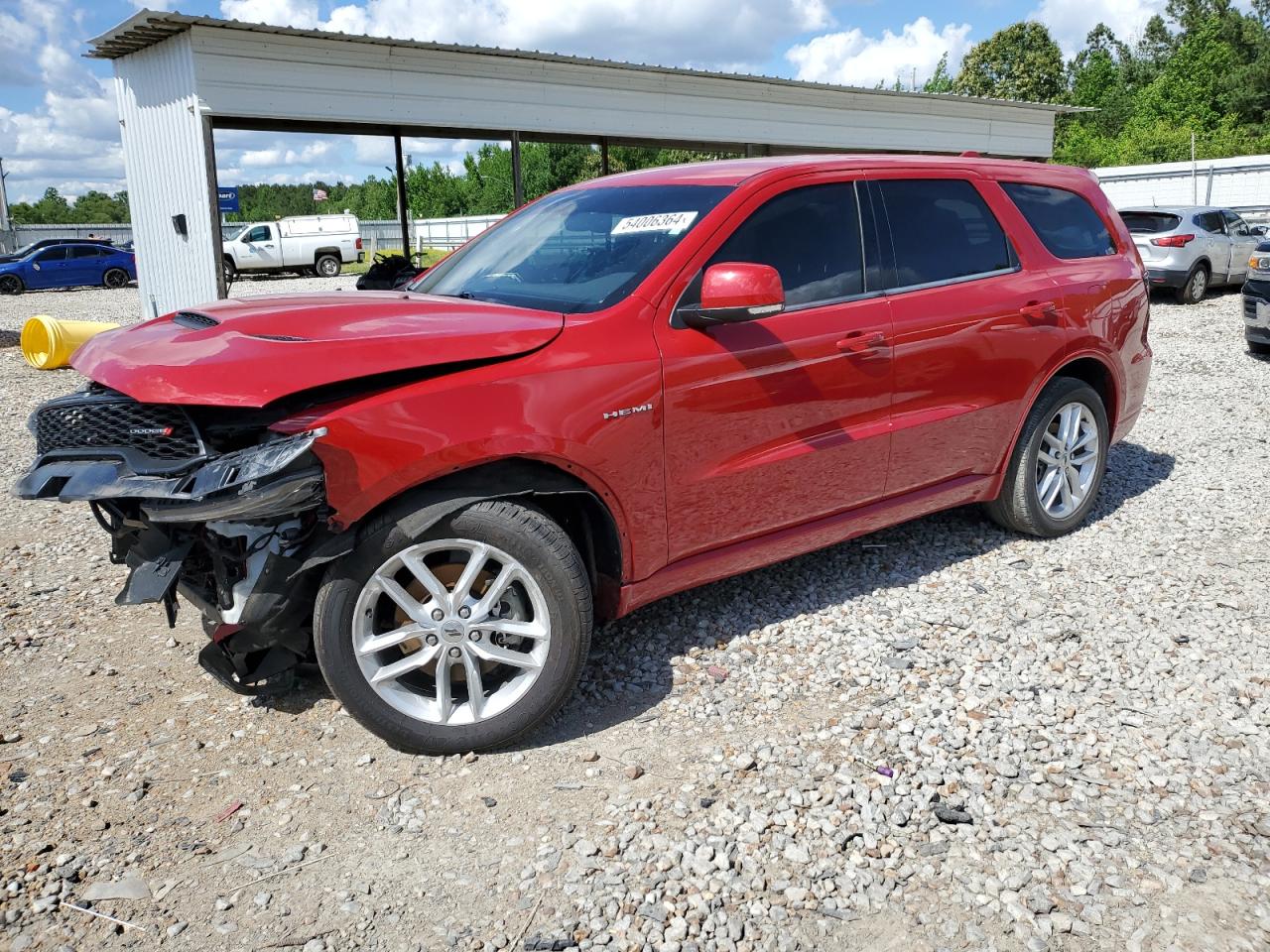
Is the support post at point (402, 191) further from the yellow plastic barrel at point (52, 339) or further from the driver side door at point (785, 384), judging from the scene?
the driver side door at point (785, 384)

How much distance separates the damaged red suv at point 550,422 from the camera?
283 centimetres

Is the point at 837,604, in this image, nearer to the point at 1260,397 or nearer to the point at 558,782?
the point at 558,782

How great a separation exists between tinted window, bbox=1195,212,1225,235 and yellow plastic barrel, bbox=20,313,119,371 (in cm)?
1644

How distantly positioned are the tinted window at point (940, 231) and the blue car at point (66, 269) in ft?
97.2

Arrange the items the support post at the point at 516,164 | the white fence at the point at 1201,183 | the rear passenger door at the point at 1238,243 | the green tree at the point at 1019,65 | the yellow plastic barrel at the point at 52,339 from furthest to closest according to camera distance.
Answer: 1. the green tree at the point at 1019,65
2. the white fence at the point at 1201,183
3. the rear passenger door at the point at 1238,243
4. the support post at the point at 516,164
5. the yellow plastic barrel at the point at 52,339

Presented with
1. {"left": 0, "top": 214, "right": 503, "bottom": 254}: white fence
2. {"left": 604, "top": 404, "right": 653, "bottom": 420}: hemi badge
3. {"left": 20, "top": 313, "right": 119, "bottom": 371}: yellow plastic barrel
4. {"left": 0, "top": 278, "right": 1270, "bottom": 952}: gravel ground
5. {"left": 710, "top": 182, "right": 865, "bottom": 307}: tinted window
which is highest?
{"left": 0, "top": 214, "right": 503, "bottom": 254}: white fence

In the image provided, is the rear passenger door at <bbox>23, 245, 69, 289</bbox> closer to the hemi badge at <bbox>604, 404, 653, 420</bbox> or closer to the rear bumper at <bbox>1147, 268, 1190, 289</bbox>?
the rear bumper at <bbox>1147, 268, 1190, 289</bbox>

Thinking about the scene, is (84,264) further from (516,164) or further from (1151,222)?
(1151,222)

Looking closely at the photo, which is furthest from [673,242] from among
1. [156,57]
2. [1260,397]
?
[156,57]

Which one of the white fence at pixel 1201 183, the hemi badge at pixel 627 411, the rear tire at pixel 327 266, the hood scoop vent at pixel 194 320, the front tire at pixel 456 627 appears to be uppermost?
the white fence at pixel 1201 183

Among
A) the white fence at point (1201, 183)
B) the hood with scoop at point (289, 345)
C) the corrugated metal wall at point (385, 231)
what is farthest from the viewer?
the corrugated metal wall at point (385, 231)

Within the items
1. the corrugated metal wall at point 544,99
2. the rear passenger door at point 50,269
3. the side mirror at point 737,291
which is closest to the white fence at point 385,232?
the rear passenger door at point 50,269

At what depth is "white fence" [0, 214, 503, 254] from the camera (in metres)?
47.9

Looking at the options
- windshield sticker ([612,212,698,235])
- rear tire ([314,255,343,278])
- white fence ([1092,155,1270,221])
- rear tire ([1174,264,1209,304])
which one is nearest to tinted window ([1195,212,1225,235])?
rear tire ([1174,264,1209,304])
